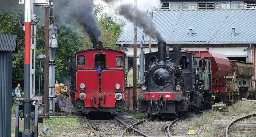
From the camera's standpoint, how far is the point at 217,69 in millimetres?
30281

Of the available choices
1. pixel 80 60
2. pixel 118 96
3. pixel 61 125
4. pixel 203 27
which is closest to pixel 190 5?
pixel 203 27

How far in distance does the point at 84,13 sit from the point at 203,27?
30.7m

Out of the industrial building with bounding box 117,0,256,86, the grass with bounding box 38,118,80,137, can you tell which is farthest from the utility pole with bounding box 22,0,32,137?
the industrial building with bounding box 117,0,256,86

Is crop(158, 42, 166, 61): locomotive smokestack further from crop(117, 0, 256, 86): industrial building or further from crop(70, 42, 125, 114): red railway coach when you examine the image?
crop(117, 0, 256, 86): industrial building

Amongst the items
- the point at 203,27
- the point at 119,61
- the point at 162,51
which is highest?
the point at 203,27

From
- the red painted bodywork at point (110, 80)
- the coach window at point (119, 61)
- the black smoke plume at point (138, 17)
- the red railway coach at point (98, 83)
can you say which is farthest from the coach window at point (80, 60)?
the black smoke plume at point (138, 17)

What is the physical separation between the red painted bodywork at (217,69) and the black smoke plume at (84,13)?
5.69 m

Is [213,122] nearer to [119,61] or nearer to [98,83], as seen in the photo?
[119,61]

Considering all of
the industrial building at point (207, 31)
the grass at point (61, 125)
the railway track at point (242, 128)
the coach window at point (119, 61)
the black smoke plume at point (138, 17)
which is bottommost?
the railway track at point (242, 128)

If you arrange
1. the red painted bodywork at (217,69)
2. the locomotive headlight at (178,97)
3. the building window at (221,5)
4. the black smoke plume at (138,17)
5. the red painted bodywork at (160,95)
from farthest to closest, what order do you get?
the building window at (221,5), the red painted bodywork at (217,69), the red painted bodywork at (160,95), the locomotive headlight at (178,97), the black smoke plume at (138,17)

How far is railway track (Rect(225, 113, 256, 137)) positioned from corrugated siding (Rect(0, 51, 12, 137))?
6290 millimetres

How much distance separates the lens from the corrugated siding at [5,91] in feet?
41.2

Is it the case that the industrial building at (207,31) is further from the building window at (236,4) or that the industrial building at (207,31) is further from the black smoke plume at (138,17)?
the black smoke plume at (138,17)

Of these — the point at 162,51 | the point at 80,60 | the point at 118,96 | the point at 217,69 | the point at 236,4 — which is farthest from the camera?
the point at 236,4
